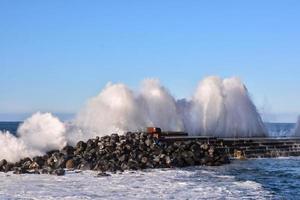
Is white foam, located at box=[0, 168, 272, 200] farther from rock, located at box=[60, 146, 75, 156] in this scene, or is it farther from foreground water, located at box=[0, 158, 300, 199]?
rock, located at box=[60, 146, 75, 156]

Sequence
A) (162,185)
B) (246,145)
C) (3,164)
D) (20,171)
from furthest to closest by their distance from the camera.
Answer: (246,145)
(3,164)
(20,171)
(162,185)

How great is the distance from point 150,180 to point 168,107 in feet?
66.7

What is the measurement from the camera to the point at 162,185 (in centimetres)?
1903

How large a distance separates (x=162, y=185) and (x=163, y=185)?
4cm

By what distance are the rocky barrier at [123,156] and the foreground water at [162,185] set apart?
1.00m

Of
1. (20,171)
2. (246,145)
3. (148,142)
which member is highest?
(148,142)

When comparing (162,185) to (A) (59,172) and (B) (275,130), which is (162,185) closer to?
(A) (59,172)

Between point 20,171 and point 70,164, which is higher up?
point 70,164

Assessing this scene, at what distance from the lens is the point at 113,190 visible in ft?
58.6

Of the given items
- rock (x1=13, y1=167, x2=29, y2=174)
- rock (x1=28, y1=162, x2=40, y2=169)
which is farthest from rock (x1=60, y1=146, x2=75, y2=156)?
rock (x1=13, y1=167, x2=29, y2=174)

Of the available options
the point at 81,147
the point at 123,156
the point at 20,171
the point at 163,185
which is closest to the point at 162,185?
the point at 163,185

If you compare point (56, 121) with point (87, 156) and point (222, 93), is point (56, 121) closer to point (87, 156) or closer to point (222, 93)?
point (87, 156)

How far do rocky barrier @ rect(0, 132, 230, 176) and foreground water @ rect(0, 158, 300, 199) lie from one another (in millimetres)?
1000

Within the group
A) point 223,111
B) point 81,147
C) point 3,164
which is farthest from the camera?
point 223,111
